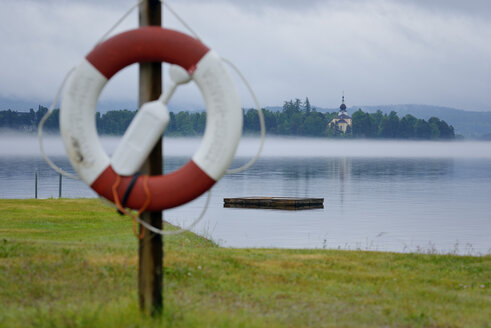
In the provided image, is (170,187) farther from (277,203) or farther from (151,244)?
(277,203)

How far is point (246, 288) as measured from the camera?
859cm

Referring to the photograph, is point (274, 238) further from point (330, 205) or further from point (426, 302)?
point (330, 205)

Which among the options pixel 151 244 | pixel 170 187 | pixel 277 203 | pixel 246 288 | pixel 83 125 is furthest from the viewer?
pixel 277 203

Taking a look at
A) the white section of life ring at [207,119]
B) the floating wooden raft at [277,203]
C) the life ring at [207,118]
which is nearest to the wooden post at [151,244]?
the life ring at [207,118]

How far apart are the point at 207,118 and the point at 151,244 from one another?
3.92 feet

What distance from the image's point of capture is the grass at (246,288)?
6.77 metres

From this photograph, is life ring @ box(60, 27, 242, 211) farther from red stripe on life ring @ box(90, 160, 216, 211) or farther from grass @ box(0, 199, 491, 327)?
grass @ box(0, 199, 491, 327)

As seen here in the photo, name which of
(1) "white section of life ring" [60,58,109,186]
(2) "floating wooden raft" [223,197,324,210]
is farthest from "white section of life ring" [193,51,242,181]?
(2) "floating wooden raft" [223,197,324,210]

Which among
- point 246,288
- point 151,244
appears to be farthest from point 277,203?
point 151,244

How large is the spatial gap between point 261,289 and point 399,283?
6.25 ft

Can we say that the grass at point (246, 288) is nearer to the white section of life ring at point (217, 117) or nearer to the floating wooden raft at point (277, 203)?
the white section of life ring at point (217, 117)

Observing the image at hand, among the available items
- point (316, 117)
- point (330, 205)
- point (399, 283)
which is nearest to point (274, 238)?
point (399, 283)

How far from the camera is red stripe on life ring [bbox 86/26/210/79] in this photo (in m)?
6.46

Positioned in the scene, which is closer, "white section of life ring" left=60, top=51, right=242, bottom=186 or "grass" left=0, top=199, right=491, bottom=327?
"white section of life ring" left=60, top=51, right=242, bottom=186
